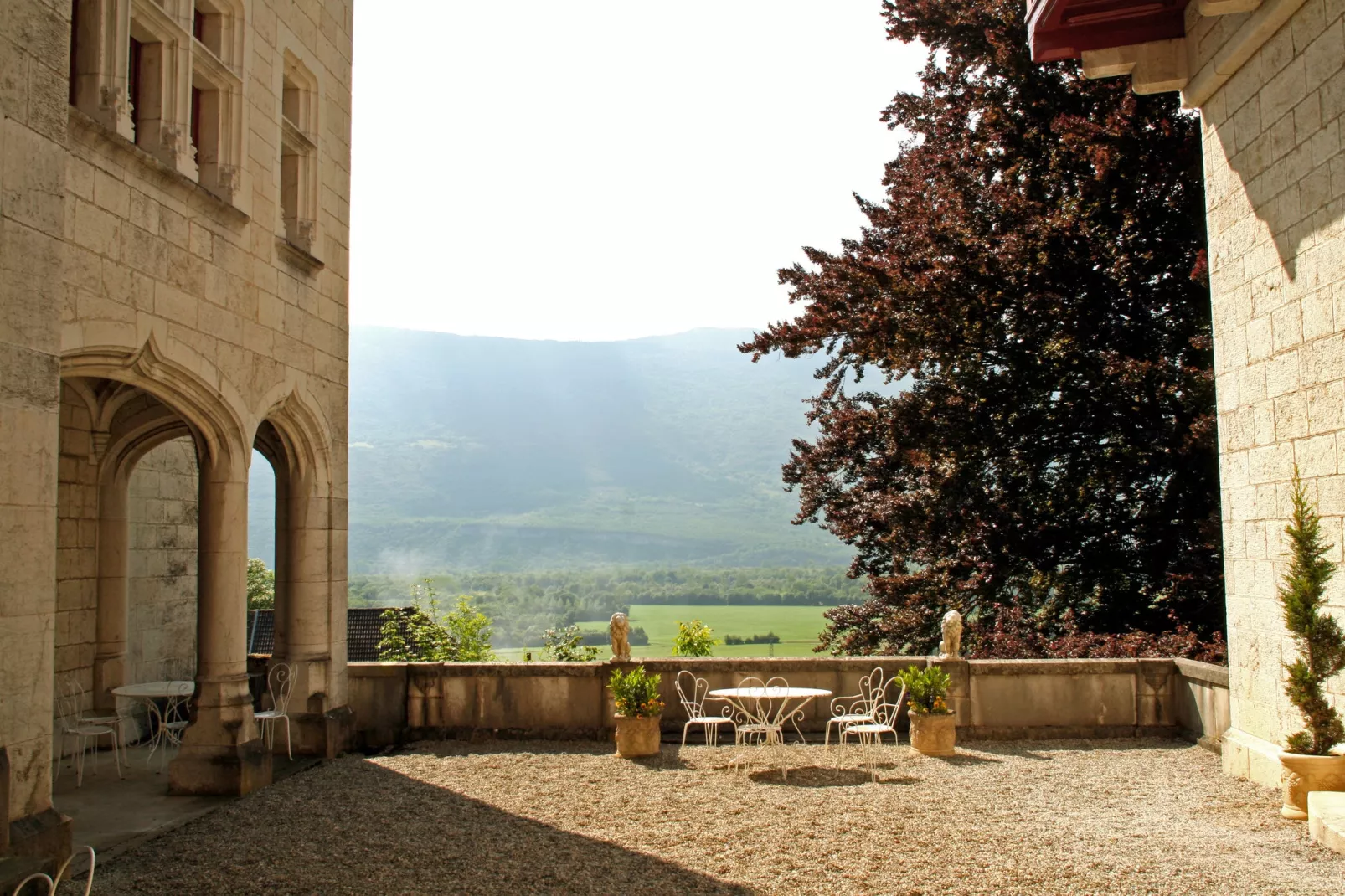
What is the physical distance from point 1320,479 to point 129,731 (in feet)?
34.9

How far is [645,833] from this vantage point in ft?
22.8

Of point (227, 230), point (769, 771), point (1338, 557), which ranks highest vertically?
point (227, 230)

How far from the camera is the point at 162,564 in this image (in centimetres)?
1162

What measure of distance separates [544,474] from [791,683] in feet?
499

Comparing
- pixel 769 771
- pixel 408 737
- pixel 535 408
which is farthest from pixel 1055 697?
pixel 535 408

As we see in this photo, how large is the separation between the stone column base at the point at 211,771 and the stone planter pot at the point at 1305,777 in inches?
280

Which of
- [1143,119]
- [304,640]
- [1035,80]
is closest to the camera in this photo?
[304,640]

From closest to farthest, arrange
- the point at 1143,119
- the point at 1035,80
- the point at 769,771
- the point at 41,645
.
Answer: the point at 41,645 → the point at 769,771 → the point at 1143,119 → the point at 1035,80

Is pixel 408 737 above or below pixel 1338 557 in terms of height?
below

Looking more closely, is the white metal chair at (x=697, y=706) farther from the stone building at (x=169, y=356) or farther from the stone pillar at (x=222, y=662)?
the stone pillar at (x=222, y=662)

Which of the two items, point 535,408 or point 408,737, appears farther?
point 535,408

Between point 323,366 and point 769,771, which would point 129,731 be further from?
point 769,771

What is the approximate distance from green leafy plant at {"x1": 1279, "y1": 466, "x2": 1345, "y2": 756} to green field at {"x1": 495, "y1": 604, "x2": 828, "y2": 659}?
4410cm

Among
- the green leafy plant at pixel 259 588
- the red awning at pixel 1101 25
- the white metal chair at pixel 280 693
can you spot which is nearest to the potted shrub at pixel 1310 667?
the red awning at pixel 1101 25
